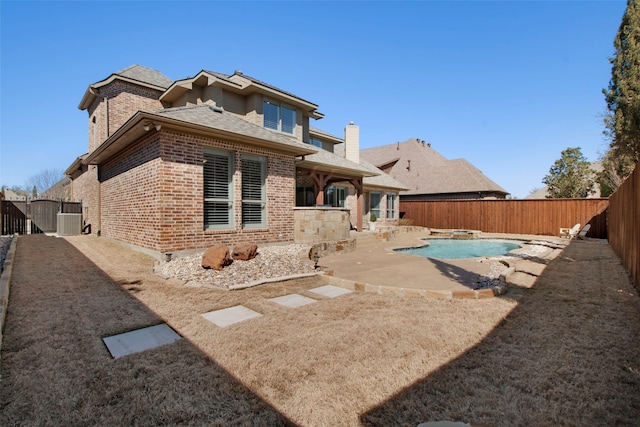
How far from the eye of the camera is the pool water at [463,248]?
1246cm

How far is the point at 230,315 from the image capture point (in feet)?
13.1

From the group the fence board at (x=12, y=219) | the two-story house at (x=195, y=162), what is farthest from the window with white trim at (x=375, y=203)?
the fence board at (x=12, y=219)

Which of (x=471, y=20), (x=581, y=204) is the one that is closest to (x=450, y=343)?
(x=471, y=20)

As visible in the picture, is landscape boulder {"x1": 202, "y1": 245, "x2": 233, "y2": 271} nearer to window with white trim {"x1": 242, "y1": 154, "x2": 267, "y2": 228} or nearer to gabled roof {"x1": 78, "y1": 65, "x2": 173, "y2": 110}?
window with white trim {"x1": 242, "y1": 154, "x2": 267, "y2": 228}

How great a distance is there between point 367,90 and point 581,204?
544 inches

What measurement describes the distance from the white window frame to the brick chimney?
555 cm

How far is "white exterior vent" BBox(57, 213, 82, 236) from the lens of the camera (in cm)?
1296

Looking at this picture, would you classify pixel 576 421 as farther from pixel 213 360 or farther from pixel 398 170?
pixel 398 170

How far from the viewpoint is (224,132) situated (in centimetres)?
780

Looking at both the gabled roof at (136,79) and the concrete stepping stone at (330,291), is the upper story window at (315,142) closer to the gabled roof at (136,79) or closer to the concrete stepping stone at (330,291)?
the gabled roof at (136,79)

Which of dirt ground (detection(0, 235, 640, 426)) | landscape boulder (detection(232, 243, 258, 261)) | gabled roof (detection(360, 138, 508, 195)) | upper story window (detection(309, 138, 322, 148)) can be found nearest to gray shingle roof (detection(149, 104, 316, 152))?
landscape boulder (detection(232, 243, 258, 261))

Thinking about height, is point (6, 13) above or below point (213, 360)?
above

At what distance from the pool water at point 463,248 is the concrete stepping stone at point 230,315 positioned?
8904 mm

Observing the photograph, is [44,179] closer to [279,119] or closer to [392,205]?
[279,119]
